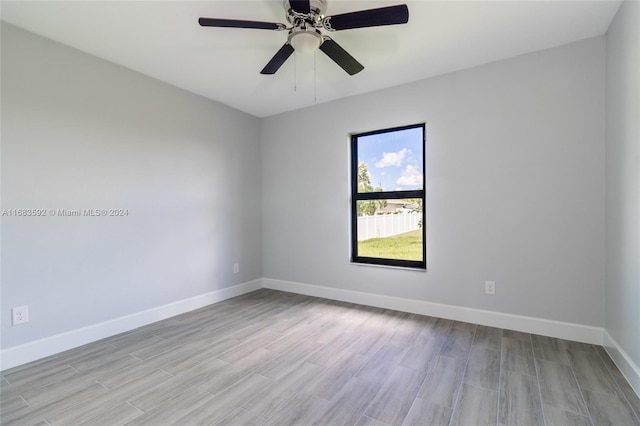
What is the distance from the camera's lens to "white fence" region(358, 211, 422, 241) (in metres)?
3.28

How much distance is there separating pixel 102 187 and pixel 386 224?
2.93 metres

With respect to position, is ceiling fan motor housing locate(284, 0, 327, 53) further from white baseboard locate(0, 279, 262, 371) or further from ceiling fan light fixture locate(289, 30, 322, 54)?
white baseboard locate(0, 279, 262, 371)

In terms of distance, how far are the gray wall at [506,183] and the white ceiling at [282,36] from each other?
9.7 inches

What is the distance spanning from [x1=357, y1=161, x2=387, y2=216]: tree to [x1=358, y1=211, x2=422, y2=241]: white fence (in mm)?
76

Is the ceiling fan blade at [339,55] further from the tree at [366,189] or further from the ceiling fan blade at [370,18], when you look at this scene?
the tree at [366,189]

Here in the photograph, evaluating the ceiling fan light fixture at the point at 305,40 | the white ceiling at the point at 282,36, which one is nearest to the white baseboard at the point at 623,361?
the white ceiling at the point at 282,36

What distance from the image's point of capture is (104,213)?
2.60m

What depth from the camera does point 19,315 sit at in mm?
2133

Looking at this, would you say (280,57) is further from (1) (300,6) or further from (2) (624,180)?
(2) (624,180)

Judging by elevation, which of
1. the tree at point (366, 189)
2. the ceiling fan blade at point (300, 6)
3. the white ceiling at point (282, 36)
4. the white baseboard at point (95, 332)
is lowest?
the white baseboard at point (95, 332)

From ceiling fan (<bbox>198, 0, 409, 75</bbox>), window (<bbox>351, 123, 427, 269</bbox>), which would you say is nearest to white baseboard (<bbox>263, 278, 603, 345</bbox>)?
window (<bbox>351, 123, 427, 269</bbox>)

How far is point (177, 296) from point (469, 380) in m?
2.87

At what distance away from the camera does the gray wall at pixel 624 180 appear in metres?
1.77

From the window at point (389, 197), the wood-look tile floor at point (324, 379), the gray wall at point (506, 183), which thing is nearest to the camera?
the wood-look tile floor at point (324, 379)
